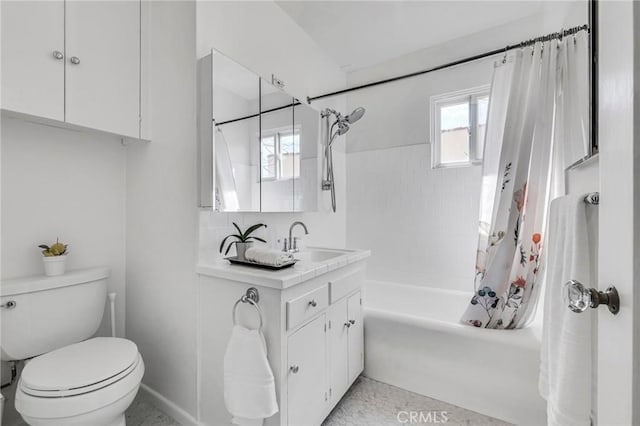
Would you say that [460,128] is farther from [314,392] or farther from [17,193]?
[17,193]

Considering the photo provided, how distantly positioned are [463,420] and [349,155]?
2198mm

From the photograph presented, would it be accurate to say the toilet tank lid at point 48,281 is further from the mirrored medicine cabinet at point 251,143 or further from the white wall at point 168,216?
the mirrored medicine cabinet at point 251,143

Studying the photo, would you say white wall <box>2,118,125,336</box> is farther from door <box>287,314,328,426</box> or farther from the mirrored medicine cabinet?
door <box>287,314,328,426</box>

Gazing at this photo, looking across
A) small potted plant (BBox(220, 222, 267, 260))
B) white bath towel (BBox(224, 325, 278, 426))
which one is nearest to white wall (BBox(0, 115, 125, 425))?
small potted plant (BBox(220, 222, 267, 260))

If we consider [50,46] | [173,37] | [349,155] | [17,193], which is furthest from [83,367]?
[349,155]

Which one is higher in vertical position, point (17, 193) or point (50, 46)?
point (50, 46)

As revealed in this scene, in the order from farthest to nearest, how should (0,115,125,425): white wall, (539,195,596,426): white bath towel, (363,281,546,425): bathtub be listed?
(363,281,546,425): bathtub → (0,115,125,425): white wall → (539,195,596,426): white bath towel

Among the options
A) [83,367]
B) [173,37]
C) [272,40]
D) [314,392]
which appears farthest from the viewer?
[272,40]

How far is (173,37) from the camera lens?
1481mm

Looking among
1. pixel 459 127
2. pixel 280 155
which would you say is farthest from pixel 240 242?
pixel 459 127

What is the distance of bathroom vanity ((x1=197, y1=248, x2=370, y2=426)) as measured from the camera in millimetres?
1182

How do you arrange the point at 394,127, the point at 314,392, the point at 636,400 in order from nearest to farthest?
the point at 636,400 < the point at 314,392 < the point at 394,127

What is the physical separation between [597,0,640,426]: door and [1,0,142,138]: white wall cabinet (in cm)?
182

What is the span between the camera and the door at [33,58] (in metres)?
1.11
